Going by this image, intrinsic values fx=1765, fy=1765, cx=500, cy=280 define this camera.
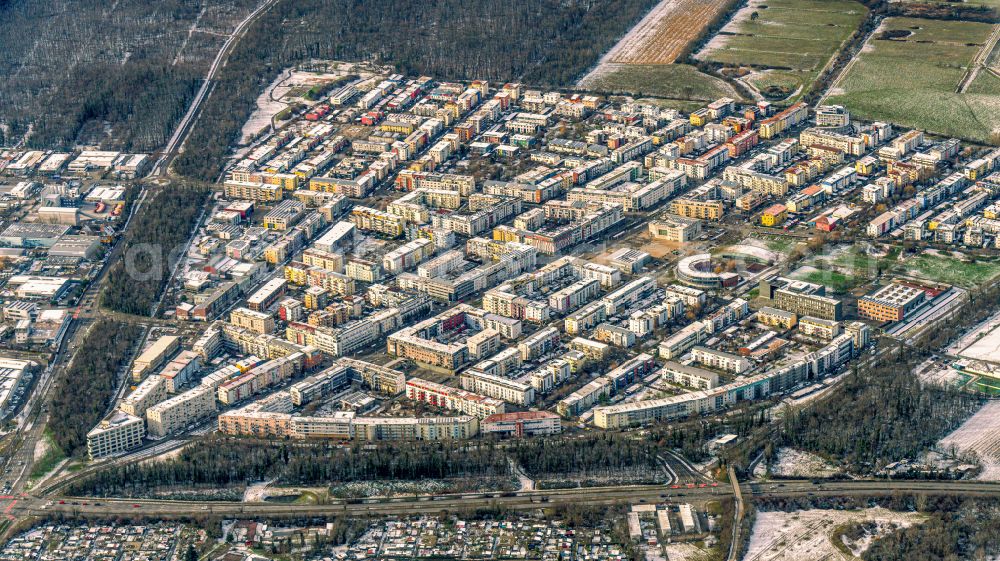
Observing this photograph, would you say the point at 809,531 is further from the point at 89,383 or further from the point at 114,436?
the point at 89,383

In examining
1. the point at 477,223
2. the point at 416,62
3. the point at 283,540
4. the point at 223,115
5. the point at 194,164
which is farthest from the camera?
the point at 416,62

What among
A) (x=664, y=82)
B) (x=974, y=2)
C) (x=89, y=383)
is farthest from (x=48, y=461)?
(x=974, y=2)

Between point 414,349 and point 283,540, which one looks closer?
point 283,540

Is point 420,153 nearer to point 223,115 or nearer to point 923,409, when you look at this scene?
point 223,115

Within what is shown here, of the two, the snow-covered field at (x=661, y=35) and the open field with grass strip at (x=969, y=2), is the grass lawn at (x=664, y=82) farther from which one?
the open field with grass strip at (x=969, y=2)

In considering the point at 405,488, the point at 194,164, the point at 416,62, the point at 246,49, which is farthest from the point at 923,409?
the point at 246,49

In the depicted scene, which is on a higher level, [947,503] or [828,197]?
[828,197]

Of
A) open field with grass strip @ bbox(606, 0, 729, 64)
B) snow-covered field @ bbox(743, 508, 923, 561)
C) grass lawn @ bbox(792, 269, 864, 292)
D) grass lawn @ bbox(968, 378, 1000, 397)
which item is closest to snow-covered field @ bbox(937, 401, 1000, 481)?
grass lawn @ bbox(968, 378, 1000, 397)
